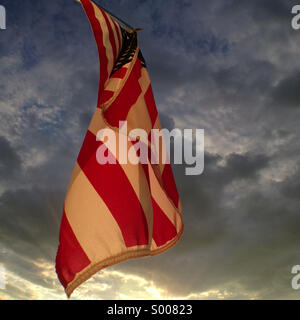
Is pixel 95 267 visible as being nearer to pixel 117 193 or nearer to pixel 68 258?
pixel 68 258

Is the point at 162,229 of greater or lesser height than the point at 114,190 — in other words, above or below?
below

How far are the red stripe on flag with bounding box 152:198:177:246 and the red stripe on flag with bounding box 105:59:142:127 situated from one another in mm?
2188

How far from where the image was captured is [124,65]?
648cm

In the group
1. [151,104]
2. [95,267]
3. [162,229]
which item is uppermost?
[151,104]

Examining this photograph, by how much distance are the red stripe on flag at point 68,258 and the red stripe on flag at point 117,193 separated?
0.76m

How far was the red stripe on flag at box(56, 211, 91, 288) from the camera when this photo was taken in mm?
5211

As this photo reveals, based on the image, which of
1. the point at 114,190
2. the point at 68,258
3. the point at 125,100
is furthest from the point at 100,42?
the point at 68,258

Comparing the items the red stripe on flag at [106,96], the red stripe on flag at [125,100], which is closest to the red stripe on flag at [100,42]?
the red stripe on flag at [106,96]

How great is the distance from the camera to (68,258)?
17.4 ft

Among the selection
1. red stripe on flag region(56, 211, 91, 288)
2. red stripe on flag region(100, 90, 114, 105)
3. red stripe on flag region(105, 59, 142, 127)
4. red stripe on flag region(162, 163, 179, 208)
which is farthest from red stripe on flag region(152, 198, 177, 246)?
red stripe on flag region(100, 90, 114, 105)

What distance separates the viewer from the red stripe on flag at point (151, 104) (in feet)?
21.8

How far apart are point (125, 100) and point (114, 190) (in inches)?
68.2
